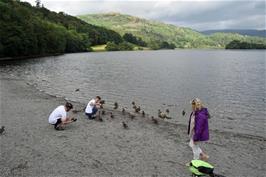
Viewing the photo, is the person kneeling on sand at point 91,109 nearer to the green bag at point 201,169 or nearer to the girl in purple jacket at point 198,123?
the girl in purple jacket at point 198,123

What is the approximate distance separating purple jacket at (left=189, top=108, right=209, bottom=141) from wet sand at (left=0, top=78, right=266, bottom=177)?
1687 millimetres

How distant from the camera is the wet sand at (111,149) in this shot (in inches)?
545

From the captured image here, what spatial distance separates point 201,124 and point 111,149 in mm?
5374

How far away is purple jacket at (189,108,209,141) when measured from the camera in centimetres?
1350

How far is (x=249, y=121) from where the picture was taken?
89.8 ft

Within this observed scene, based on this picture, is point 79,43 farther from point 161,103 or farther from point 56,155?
point 56,155

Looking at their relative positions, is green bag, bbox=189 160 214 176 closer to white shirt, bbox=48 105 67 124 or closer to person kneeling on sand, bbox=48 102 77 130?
person kneeling on sand, bbox=48 102 77 130

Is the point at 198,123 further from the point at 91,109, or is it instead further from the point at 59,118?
the point at 91,109

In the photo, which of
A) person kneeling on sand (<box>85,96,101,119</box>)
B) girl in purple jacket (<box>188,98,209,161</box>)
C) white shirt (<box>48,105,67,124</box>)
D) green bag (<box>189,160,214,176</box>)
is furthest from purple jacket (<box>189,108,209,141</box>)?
person kneeling on sand (<box>85,96,101,119</box>)

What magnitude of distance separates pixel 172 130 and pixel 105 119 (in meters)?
5.40

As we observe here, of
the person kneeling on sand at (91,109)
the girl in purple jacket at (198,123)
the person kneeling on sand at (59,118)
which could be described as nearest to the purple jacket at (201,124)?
the girl in purple jacket at (198,123)

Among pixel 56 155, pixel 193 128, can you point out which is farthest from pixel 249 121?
pixel 56 155

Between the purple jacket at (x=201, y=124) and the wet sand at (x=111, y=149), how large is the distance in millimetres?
1687

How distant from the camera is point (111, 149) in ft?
54.7
